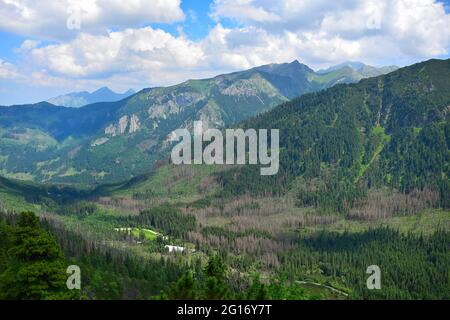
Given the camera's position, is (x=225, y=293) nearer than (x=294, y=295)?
Yes

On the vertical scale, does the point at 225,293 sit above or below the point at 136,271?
above
